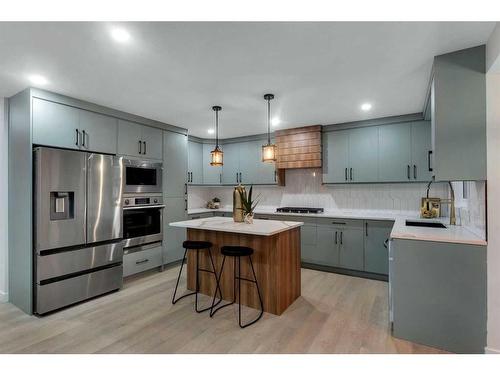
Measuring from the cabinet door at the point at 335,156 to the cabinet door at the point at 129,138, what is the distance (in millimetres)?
2919

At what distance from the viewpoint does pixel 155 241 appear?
399cm

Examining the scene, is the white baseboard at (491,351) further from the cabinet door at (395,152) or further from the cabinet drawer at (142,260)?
the cabinet drawer at (142,260)

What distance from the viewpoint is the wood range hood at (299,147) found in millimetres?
4375

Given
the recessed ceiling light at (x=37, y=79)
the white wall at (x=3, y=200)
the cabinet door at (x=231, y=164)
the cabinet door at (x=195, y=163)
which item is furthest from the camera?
the cabinet door at (x=231, y=164)

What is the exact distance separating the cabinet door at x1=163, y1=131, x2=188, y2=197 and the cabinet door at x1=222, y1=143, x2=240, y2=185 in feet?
3.58

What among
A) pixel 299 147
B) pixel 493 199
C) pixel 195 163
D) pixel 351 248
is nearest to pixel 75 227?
pixel 195 163

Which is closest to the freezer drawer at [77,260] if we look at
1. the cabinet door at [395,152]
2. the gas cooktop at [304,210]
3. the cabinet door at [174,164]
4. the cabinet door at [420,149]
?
the cabinet door at [174,164]

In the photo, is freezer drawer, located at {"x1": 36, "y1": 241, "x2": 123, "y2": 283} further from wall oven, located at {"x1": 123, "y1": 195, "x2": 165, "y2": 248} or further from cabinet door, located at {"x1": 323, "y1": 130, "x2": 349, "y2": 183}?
cabinet door, located at {"x1": 323, "y1": 130, "x2": 349, "y2": 183}

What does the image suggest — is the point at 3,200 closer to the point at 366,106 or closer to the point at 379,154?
the point at 366,106

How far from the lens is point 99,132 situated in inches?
129

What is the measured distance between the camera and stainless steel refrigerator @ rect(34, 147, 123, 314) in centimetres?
268

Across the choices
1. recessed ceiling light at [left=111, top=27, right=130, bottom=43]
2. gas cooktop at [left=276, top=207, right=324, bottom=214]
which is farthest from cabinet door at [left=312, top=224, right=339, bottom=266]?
recessed ceiling light at [left=111, top=27, right=130, bottom=43]
